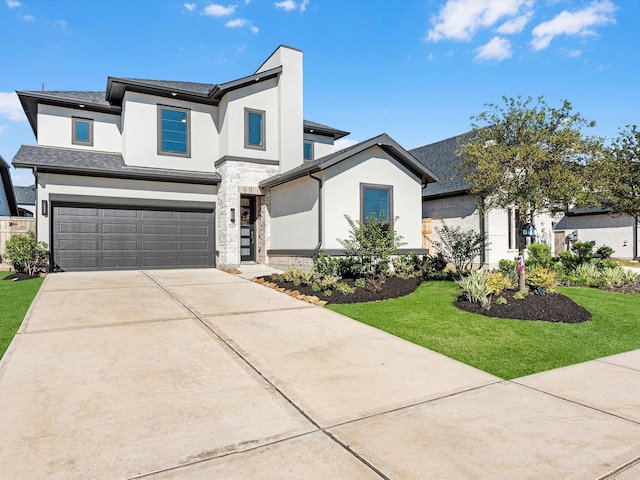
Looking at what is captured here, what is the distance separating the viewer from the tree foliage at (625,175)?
38.1ft

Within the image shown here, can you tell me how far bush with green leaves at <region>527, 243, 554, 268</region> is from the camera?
13.2m

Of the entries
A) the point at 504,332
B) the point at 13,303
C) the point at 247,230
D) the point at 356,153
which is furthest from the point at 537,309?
the point at 247,230

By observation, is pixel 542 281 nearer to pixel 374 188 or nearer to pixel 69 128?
pixel 374 188

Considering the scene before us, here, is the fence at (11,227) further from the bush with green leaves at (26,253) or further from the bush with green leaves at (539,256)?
the bush with green leaves at (539,256)

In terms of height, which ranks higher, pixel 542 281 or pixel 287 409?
pixel 542 281

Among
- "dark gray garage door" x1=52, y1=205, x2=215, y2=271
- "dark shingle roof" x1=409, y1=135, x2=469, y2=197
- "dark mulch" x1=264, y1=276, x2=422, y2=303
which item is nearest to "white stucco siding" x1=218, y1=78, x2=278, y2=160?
"dark gray garage door" x1=52, y1=205, x2=215, y2=271

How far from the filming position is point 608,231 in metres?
22.2

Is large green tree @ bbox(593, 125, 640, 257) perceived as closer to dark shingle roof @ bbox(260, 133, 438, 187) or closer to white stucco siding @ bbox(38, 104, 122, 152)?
dark shingle roof @ bbox(260, 133, 438, 187)

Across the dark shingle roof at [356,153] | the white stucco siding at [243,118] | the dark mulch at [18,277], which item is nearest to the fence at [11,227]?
the dark mulch at [18,277]

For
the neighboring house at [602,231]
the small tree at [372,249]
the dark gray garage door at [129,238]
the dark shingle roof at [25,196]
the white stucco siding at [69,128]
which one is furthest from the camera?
the dark shingle roof at [25,196]

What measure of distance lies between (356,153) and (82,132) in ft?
35.0

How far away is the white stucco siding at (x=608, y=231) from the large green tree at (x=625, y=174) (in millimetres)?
10628

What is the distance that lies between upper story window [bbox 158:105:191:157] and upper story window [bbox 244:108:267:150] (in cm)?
223

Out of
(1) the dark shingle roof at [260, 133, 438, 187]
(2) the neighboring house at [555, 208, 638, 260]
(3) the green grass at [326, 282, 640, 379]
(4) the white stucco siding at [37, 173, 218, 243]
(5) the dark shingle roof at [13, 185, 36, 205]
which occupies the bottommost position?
(3) the green grass at [326, 282, 640, 379]
